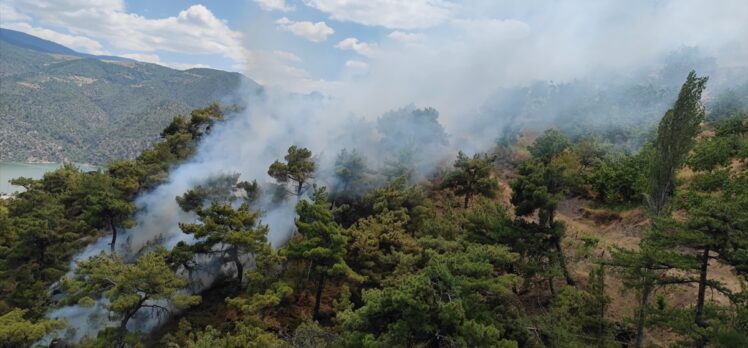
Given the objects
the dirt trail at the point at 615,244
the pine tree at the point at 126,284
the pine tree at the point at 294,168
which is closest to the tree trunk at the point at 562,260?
the dirt trail at the point at 615,244

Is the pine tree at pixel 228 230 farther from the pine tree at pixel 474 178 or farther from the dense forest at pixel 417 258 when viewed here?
the pine tree at pixel 474 178

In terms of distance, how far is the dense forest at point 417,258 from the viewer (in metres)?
11.0

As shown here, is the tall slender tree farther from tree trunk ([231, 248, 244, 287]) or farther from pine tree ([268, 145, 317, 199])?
pine tree ([268, 145, 317, 199])

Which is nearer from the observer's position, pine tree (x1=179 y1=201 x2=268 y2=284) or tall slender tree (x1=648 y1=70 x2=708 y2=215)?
tall slender tree (x1=648 y1=70 x2=708 y2=215)

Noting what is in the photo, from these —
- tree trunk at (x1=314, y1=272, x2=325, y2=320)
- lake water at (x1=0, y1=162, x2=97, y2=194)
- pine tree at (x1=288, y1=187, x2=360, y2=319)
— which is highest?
pine tree at (x1=288, y1=187, x2=360, y2=319)

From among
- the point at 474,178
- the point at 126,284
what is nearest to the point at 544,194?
the point at 474,178

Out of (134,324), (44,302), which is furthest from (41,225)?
(134,324)

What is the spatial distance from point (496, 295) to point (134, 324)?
52.5 ft

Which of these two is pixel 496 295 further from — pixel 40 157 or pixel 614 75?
pixel 40 157

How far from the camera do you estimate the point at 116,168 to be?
30406 mm

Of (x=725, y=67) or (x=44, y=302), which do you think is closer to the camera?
(x=44, y=302)

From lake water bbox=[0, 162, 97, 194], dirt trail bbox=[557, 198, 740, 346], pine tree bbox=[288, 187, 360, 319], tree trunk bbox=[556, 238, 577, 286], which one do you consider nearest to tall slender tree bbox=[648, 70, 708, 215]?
dirt trail bbox=[557, 198, 740, 346]

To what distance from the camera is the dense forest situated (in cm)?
1096

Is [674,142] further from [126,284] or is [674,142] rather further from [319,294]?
[126,284]
